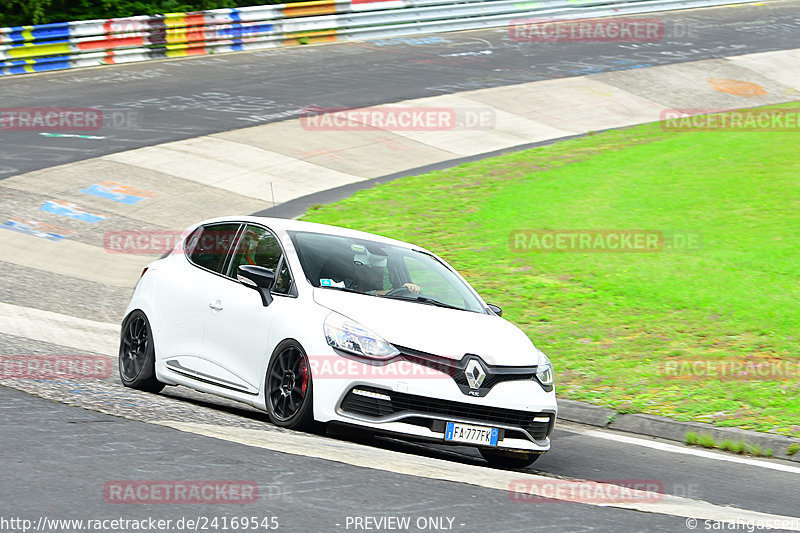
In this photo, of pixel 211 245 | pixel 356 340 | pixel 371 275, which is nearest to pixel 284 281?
pixel 371 275

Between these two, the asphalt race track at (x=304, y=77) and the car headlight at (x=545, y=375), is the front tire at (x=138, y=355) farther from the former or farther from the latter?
the asphalt race track at (x=304, y=77)

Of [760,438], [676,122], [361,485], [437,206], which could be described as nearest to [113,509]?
[361,485]

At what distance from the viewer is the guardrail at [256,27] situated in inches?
1060

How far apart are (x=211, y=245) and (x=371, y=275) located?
5.35 feet

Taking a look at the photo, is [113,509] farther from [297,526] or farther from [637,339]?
[637,339]

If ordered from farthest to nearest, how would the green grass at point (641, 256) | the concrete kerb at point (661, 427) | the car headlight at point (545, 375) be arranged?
the green grass at point (641, 256)
the concrete kerb at point (661, 427)
the car headlight at point (545, 375)

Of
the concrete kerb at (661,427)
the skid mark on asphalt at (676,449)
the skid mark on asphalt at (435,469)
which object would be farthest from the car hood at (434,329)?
the concrete kerb at (661,427)

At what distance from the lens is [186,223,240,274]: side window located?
881cm

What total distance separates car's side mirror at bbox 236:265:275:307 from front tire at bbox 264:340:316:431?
0.52 metres

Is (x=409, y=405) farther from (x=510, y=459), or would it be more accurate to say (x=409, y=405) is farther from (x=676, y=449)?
(x=676, y=449)

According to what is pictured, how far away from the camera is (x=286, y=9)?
1229 inches

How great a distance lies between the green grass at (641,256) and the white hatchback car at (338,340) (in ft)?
7.64

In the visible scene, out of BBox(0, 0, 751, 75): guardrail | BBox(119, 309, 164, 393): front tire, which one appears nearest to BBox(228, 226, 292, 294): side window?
BBox(119, 309, 164, 393): front tire

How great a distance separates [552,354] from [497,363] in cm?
377
